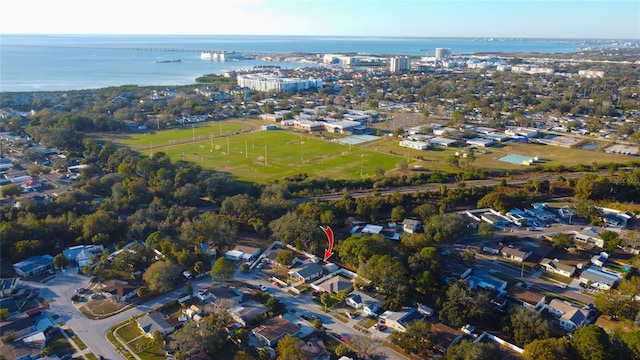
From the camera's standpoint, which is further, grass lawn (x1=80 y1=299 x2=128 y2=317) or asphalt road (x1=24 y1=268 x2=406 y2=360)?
grass lawn (x1=80 y1=299 x2=128 y2=317)

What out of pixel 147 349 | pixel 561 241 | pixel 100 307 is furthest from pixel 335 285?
pixel 561 241

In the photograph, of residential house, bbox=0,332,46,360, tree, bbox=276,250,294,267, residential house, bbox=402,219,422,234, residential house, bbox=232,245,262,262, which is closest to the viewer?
residential house, bbox=0,332,46,360

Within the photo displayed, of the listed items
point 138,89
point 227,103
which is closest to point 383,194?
point 227,103

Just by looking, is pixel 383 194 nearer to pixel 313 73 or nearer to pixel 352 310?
pixel 352 310

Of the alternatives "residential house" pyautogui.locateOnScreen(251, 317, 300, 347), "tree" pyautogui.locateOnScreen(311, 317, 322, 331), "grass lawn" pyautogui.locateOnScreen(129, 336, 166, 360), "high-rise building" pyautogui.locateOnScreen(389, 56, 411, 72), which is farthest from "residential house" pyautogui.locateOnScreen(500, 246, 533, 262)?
"high-rise building" pyautogui.locateOnScreen(389, 56, 411, 72)

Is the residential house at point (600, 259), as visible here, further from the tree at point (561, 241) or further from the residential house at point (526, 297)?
the residential house at point (526, 297)

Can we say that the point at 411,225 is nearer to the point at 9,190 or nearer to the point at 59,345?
the point at 59,345

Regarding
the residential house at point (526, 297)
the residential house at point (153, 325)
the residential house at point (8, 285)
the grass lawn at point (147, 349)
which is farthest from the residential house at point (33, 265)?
the residential house at point (526, 297)

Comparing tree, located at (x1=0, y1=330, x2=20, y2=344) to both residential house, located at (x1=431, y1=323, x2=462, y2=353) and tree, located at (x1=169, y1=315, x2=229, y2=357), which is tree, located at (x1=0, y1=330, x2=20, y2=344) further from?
residential house, located at (x1=431, y1=323, x2=462, y2=353)
